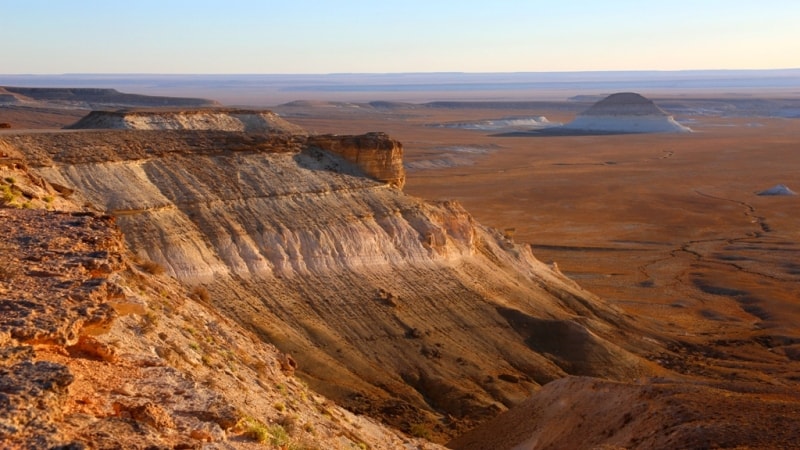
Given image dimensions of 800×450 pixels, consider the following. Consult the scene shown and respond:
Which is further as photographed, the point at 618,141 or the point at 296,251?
the point at 618,141

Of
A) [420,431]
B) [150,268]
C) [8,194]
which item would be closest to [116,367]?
[8,194]

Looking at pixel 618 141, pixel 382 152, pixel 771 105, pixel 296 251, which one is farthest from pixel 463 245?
pixel 771 105

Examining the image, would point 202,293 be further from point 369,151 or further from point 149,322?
point 369,151

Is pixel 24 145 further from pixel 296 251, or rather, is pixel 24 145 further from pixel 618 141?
pixel 618 141

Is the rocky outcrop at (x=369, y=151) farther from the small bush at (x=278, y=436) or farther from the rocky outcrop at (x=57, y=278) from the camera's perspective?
the small bush at (x=278, y=436)

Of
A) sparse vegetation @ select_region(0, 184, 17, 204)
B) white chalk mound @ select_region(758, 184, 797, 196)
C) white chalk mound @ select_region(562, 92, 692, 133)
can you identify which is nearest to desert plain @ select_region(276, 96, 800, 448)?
white chalk mound @ select_region(758, 184, 797, 196)

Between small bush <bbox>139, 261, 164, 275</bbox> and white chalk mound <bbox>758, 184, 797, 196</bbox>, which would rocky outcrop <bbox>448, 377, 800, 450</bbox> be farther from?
white chalk mound <bbox>758, 184, 797, 196</bbox>
